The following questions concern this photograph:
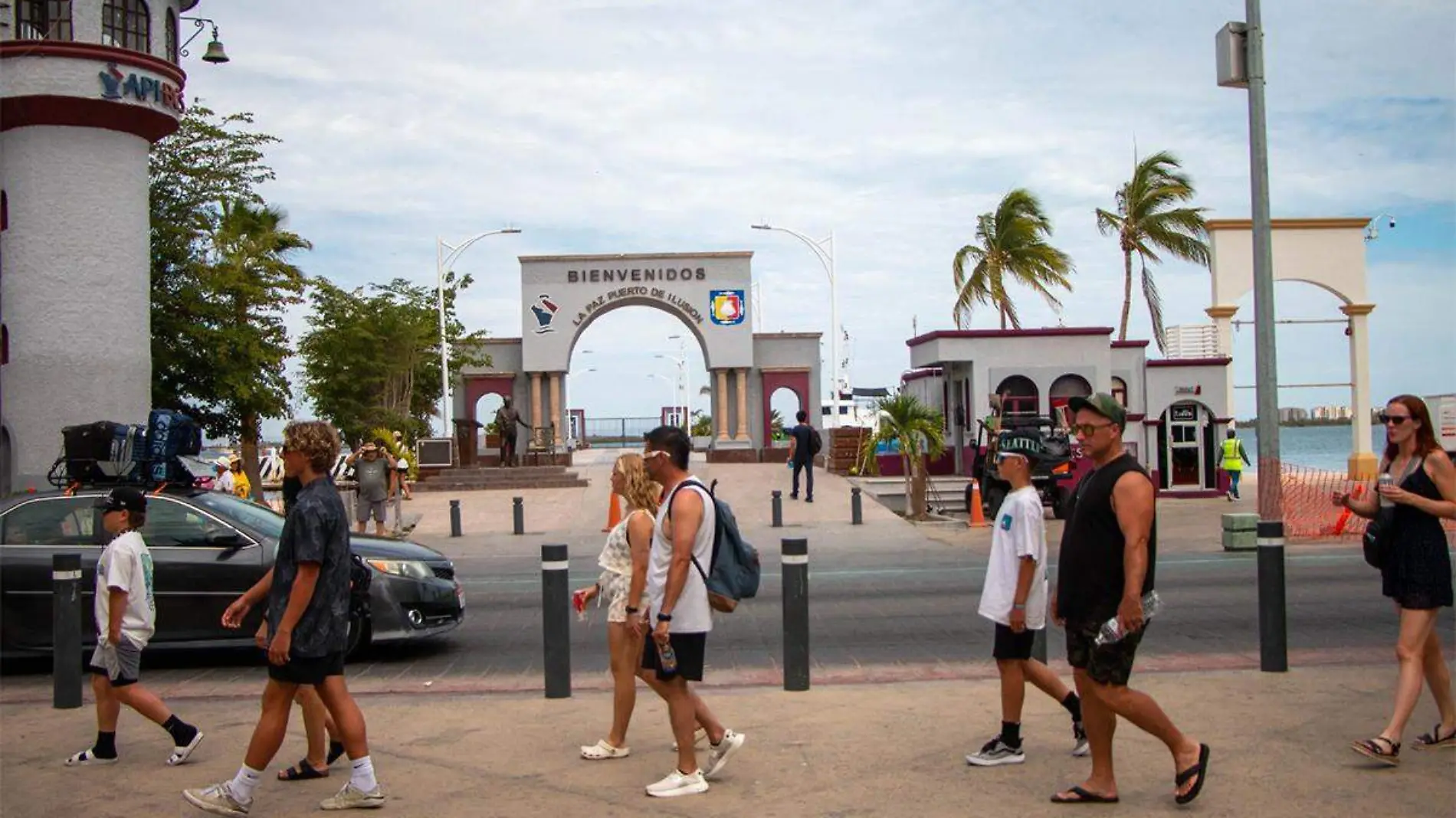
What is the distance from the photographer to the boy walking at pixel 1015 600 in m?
6.75

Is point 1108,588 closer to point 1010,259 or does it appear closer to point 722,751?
point 722,751

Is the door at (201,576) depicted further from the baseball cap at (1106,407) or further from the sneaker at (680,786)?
the baseball cap at (1106,407)

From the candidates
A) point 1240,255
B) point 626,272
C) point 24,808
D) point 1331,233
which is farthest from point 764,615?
point 626,272

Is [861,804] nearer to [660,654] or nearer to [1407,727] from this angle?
[660,654]

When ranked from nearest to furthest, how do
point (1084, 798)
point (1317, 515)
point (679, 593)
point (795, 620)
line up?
1. point (1084, 798)
2. point (679, 593)
3. point (795, 620)
4. point (1317, 515)

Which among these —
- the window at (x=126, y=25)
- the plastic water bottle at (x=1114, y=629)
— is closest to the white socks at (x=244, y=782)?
the plastic water bottle at (x=1114, y=629)

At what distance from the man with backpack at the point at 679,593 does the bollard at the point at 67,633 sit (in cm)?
458

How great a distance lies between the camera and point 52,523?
11148 millimetres

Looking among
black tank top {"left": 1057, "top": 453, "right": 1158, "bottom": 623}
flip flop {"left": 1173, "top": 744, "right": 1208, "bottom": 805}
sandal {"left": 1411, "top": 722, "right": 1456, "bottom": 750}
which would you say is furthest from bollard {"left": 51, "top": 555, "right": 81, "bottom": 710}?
sandal {"left": 1411, "top": 722, "right": 1456, "bottom": 750}

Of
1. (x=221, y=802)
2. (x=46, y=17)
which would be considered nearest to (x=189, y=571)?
(x=221, y=802)

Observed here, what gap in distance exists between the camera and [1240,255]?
32844 millimetres

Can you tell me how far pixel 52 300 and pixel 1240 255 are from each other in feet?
85.4

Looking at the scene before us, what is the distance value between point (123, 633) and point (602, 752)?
104 inches

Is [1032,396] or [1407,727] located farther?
[1032,396]
